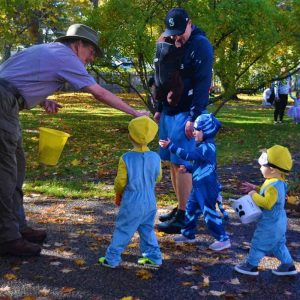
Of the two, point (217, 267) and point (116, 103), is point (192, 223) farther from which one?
point (116, 103)

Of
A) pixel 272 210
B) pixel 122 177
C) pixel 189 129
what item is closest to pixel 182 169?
pixel 189 129

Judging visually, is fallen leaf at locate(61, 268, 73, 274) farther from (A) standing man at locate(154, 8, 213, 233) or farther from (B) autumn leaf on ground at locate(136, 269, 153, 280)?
(A) standing man at locate(154, 8, 213, 233)

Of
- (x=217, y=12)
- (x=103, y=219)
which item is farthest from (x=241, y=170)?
(x=217, y=12)

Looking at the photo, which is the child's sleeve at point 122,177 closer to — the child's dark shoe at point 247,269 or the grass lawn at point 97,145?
the child's dark shoe at point 247,269

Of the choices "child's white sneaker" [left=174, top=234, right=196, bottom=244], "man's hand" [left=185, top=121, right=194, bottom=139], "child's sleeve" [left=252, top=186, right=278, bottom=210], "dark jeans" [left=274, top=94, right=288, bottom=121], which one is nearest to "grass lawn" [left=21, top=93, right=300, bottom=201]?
"dark jeans" [left=274, top=94, right=288, bottom=121]

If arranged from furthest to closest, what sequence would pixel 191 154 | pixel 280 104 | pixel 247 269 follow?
pixel 280 104
pixel 191 154
pixel 247 269

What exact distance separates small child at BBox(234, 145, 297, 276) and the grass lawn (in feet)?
9.18

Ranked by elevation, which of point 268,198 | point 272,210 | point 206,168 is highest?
point 206,168

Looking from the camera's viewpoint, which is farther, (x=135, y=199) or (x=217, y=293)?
(x=135, y=199)

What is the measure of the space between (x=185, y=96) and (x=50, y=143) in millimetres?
1328

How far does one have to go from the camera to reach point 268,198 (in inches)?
159

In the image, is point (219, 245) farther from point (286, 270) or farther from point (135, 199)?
point (135, 199)

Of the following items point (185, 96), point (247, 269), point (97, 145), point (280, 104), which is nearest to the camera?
point (247, 269)

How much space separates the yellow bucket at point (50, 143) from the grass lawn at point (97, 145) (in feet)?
7.08
